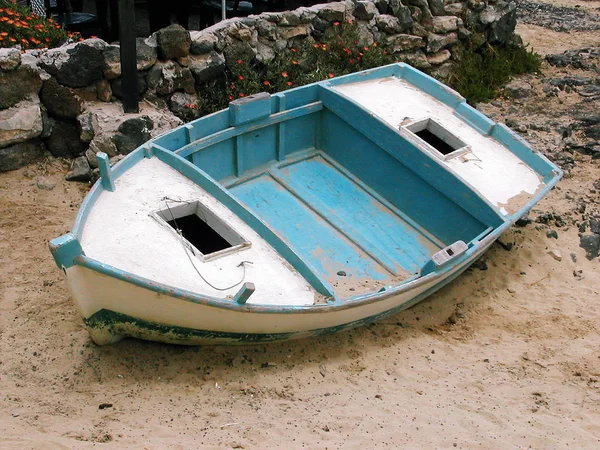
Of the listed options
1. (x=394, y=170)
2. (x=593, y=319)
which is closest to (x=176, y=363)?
(x=394, y=170)

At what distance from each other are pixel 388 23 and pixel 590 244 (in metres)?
4.05

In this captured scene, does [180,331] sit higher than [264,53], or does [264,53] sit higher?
[264,53]

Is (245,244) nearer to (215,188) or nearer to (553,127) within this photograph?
(215,188)

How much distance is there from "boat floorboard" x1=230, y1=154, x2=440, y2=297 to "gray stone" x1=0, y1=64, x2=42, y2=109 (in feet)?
7.59

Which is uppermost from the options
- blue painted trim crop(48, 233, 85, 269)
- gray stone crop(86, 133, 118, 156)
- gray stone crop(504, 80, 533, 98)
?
blue painted trim crop(48, 233, 85, 269)

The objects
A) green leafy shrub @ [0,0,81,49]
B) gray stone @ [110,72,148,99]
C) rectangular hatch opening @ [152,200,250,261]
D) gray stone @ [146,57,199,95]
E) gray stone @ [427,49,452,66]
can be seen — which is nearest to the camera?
rectangular hatch opening @ [152,200,250,261]

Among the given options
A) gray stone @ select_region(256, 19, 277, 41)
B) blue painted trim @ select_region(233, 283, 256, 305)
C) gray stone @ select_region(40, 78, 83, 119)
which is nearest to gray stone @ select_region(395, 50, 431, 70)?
gray stone @ select_region(256, 19, 277, 41)

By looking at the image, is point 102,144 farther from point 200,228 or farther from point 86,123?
point 200,228

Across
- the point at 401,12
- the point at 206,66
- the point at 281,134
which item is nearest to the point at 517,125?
the point at 401,12

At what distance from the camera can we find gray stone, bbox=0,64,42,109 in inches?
246

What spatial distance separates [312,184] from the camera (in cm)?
649

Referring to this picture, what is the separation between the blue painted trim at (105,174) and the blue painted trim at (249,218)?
0.59m

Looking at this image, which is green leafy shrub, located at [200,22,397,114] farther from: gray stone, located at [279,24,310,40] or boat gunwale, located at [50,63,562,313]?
boat gunwale, located at [50,63,562,313]

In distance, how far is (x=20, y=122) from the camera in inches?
252
